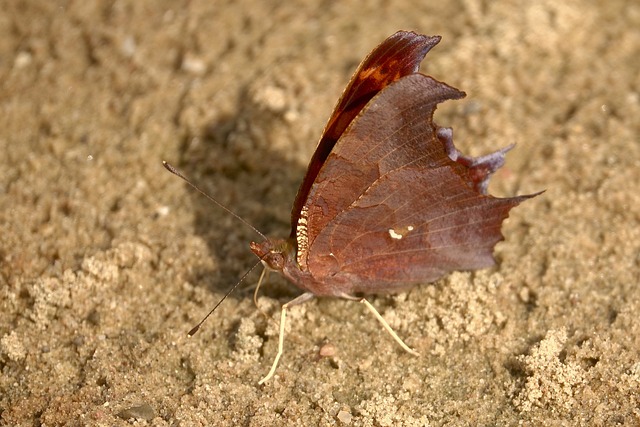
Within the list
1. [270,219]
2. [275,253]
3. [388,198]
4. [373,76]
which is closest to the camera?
[373,76]

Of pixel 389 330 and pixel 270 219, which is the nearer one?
pixel 389 330

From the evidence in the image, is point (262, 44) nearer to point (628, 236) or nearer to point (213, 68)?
point (213, 68)

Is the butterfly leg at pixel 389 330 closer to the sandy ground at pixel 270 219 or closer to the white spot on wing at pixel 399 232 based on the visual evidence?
the sandy ground at pixel 270 219

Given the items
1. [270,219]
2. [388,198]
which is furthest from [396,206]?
[270,219]

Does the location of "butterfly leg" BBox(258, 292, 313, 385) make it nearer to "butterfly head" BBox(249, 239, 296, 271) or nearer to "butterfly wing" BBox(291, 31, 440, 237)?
"butterfly head" BBox(249, 239, 296, 271)

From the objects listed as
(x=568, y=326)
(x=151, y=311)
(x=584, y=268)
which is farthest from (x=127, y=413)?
(x=584, y=268)

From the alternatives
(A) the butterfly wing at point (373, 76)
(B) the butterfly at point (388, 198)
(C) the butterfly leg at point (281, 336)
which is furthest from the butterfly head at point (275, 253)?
(A) the butterfly wing at point (373, 76)

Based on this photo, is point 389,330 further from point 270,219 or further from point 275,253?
point 270,219

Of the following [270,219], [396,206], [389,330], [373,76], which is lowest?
[270,219]
